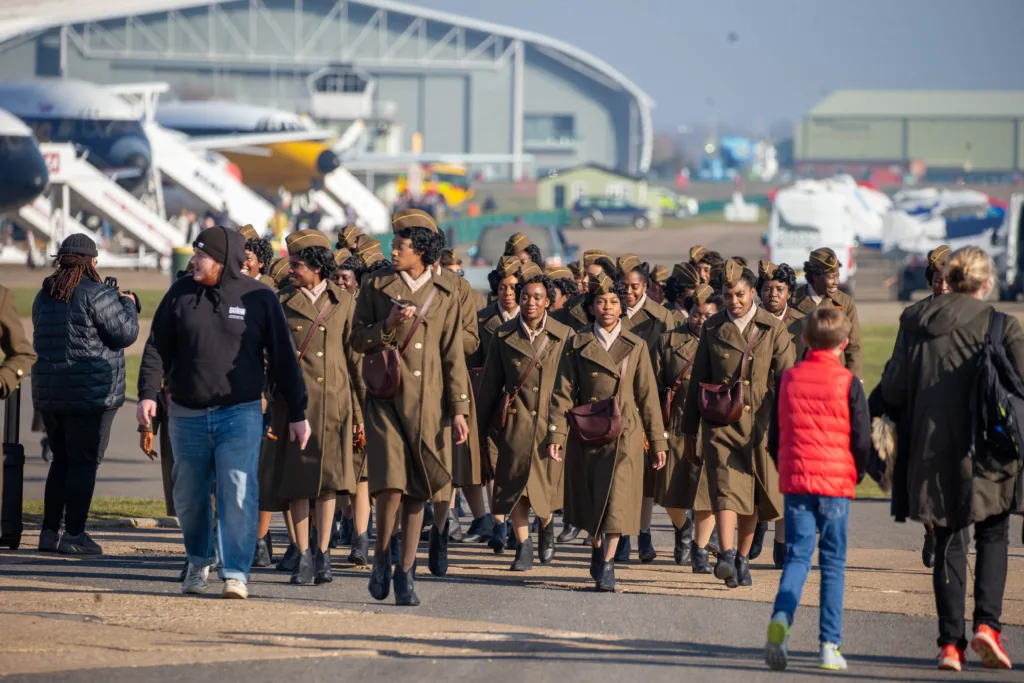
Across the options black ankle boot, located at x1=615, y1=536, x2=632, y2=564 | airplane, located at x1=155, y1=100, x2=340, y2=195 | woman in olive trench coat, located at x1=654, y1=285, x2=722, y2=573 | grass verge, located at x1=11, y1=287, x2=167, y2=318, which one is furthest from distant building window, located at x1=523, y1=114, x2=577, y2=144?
black ankle boot, located at x1=615, y1=536, x2=632, y2=564

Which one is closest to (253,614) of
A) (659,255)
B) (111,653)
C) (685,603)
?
(111,653)

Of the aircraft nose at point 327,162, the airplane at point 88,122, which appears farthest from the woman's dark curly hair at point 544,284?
the aircraft nose at point 327,162

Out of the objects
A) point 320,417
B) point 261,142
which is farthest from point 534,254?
point 261,142

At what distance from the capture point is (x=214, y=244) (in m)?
7.89

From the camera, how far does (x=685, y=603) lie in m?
8.45

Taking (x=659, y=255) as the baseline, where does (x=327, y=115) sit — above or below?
above

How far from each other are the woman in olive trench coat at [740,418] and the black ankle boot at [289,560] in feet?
7.71

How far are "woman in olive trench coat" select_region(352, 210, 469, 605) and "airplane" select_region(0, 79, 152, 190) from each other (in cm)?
4489

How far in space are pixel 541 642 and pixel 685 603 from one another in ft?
4.76

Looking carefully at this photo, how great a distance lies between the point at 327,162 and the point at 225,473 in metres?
61.0

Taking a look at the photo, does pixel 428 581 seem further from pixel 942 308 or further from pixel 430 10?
pixel 430 10

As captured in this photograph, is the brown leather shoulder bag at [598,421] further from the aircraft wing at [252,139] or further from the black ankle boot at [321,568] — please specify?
the aircraft wing at [252,139]

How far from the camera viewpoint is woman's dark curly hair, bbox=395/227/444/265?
807 centimetres

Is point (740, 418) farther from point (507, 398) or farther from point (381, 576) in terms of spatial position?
point (381, 576)
